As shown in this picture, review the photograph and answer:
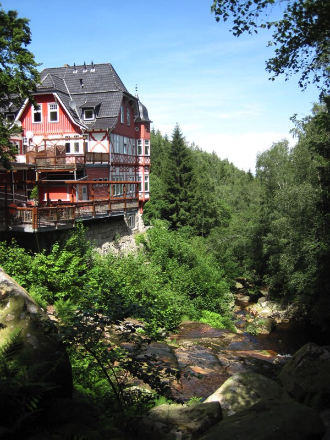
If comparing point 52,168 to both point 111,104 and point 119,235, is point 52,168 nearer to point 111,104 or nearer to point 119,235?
point 119,235

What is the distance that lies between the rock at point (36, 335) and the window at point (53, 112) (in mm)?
23275

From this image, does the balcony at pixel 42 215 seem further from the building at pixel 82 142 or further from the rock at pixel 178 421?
the rock at pixel 178 421

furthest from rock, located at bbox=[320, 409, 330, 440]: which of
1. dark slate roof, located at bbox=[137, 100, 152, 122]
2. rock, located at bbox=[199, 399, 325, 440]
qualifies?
dark slate roof, located at bbox=[137, 100, 152, 122]

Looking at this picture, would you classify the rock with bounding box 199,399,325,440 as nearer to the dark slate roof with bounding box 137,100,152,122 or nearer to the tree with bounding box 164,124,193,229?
the dark slate roof with bounding box 137,100,152,122

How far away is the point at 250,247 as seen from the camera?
104 feet

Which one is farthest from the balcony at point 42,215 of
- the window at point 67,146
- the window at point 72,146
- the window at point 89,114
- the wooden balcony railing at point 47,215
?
the window at point 89,114

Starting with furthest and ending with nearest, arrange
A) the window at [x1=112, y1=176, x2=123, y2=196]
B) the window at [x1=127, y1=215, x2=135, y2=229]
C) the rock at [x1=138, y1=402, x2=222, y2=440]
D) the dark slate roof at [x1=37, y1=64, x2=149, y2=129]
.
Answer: the window at [x1=112, y1=176, x2=123, y2=196] < the window at [x1=127, y1=215, x2=135, y2=229] < the dark slate roof at [x1=37, y1=64, x2=149, y2=129] < the rock at [x1=138, y1=402, x2=222, y2=440]

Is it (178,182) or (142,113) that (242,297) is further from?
(142,113)

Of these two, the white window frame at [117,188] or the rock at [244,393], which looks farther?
the white window frame at [117,188]

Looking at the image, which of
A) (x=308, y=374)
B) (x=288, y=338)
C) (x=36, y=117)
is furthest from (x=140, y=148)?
(x=308, y=374)

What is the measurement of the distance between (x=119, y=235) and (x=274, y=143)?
2753 centimetres

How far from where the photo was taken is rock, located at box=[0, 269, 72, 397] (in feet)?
16.6

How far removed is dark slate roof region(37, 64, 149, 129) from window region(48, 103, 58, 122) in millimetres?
776

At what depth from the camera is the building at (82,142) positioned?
949 inches
